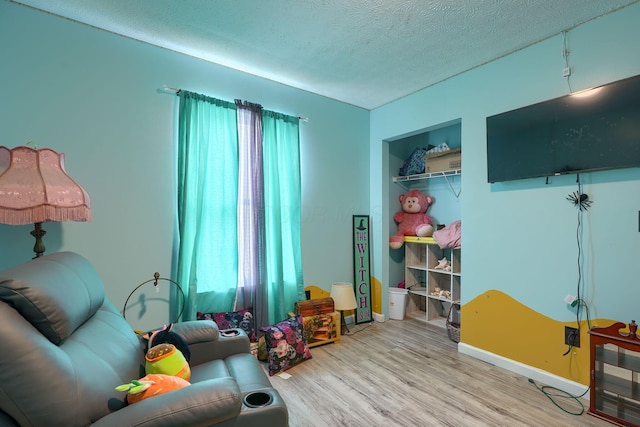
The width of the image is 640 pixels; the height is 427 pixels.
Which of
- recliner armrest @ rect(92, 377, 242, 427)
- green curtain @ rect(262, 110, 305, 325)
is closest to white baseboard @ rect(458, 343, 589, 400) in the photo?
green curtain @ rect(262, 110, 305, 325)

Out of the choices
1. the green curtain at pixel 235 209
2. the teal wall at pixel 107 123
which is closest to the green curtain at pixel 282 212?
the green curtain at pixel 235 209

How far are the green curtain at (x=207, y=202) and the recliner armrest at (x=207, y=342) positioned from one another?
64cm

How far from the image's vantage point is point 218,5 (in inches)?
75.0

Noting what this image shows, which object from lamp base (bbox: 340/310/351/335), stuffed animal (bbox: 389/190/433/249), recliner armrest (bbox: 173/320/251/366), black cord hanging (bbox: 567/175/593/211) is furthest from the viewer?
stuffed animal (bbox: 389/190/433/249)

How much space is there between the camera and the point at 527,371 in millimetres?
2352

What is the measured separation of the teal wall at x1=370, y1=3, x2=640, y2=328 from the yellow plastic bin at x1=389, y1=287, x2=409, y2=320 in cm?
98

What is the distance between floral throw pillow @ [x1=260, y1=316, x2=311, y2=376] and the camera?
239 cm

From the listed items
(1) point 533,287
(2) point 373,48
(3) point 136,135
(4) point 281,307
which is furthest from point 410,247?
(3) point 136,135

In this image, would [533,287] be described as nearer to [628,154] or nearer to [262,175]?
[628,154]

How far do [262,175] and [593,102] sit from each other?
2539 mm

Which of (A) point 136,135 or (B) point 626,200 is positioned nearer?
Answer: (B) point 626,200

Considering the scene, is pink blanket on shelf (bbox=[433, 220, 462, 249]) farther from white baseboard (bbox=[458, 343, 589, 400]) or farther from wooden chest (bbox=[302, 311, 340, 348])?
wooden chest (bbox=[302, 311, 340, 348])

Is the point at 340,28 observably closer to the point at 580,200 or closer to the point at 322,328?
the point at 580,200

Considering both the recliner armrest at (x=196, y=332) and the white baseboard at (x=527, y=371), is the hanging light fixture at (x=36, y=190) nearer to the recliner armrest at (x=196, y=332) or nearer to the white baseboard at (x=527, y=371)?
the recliner armrest at (x=196, y=332)
